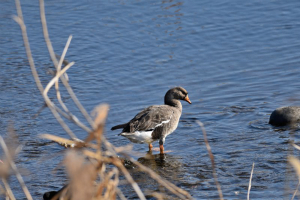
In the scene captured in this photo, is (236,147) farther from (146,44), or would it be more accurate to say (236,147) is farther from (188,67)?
(146,44)

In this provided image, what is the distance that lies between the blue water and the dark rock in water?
0.16m

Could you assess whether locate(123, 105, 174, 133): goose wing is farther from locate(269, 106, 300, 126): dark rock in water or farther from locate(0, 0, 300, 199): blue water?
locate(269, 106, 300, 126): dark rock in water

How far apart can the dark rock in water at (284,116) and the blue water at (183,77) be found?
0.16 metres

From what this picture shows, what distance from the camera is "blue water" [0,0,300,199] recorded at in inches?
294

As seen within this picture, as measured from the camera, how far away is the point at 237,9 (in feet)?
47.2

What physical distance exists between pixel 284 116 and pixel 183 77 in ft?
10.2

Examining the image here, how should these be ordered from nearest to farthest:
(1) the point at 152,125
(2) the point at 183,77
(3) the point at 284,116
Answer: (1) the point at 152,125 → (3) the point at 284,116 → (2) the point at 183,77

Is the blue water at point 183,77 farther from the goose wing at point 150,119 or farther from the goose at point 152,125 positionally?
the goose wing at point 150,119

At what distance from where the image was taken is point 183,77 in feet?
37.4

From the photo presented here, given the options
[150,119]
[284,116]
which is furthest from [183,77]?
[150,119]

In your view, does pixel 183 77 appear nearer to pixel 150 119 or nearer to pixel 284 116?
pixel 284 116

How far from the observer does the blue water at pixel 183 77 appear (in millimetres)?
7477

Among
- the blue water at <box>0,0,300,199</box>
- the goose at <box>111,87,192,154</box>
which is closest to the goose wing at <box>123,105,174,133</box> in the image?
the goose at <box>111,87,192,154</box>

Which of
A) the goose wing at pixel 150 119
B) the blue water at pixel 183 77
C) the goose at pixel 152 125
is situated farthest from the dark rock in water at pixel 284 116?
the goose wing at pixel 150 119
